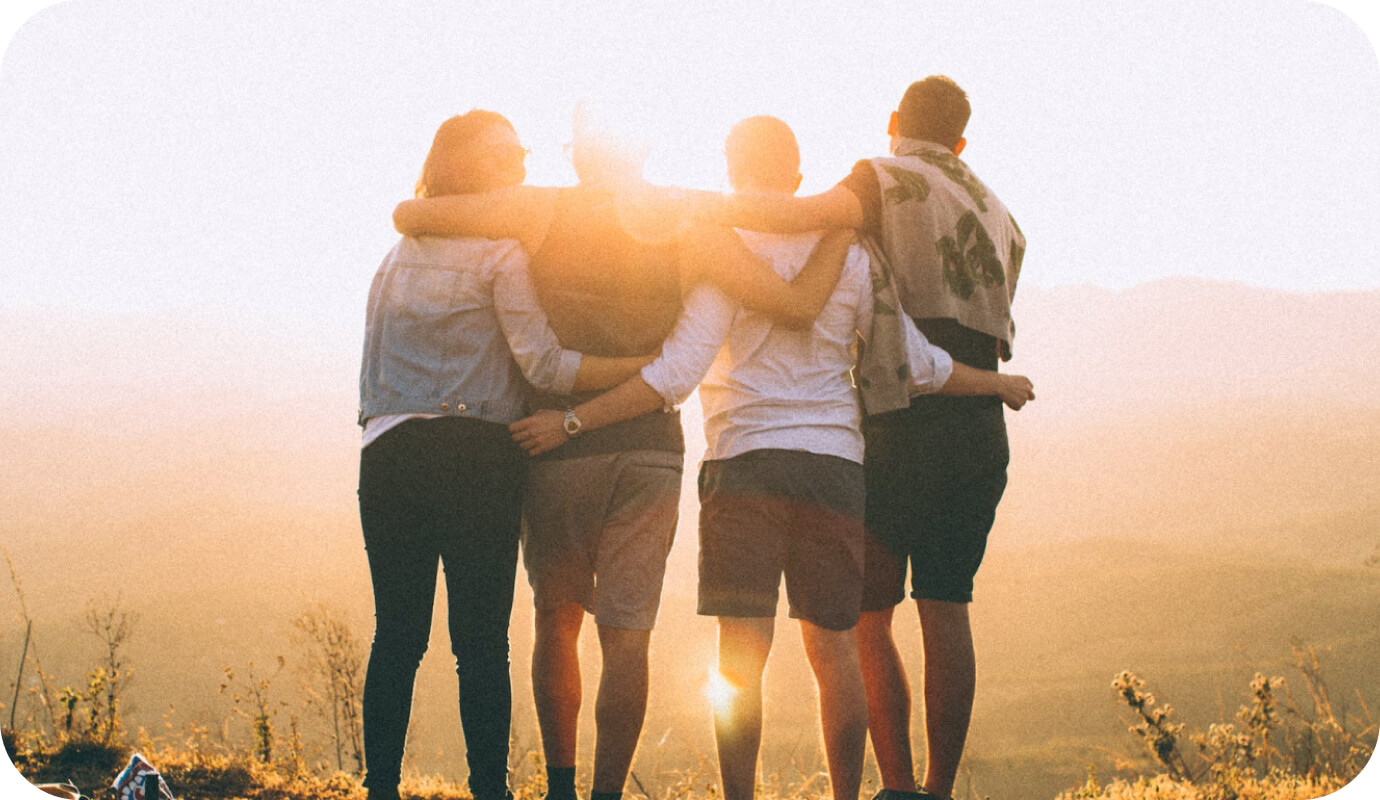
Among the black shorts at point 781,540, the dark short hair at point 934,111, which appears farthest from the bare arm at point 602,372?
the dark short hair at point 934,111

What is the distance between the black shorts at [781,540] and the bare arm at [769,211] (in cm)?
66

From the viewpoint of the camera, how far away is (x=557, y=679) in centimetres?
296

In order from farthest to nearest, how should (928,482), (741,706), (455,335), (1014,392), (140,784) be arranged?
(140,784), (1014,392), (928,482), (455,335), (741,706)

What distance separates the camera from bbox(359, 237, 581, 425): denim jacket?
2848 millimetres

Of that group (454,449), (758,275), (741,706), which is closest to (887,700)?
(741,706)

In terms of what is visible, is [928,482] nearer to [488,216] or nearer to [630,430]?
[630,430]

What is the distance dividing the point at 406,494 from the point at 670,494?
750 mm

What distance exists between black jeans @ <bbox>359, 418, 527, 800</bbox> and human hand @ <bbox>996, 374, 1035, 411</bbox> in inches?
61.8

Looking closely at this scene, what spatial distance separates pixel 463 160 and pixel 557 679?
5.14 ft

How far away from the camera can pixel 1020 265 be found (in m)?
3.50

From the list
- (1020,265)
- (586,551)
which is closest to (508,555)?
(586,551)

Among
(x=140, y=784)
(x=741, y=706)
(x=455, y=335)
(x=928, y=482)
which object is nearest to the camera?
(x=741, y=706)

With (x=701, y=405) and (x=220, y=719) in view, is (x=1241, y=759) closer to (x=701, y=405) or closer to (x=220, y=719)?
(x=701, y=405)

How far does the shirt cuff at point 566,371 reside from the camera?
2.87m
